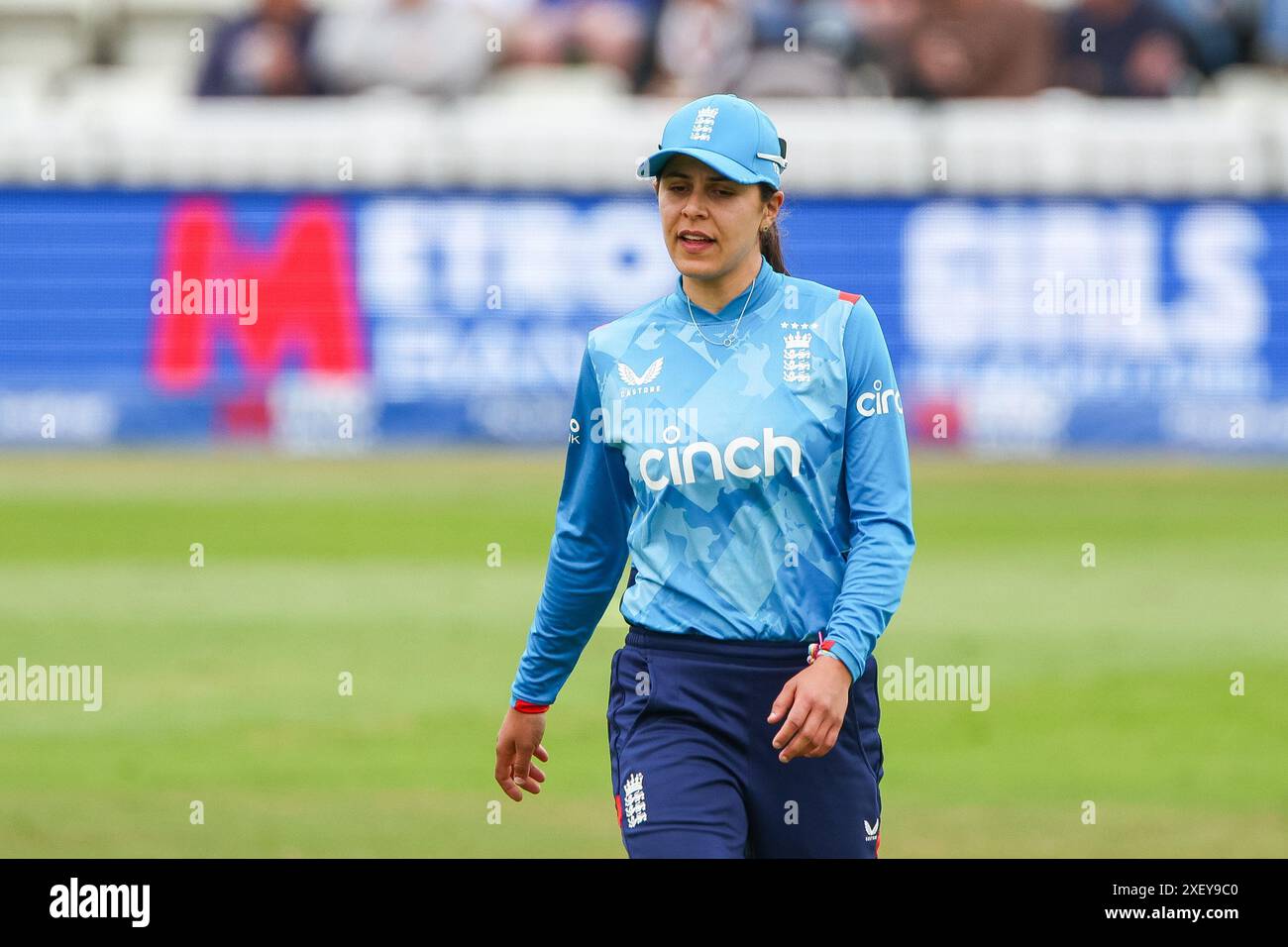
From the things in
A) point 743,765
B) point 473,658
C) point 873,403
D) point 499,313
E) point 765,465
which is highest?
point 499,313

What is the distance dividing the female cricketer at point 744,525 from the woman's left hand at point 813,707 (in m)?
0.07

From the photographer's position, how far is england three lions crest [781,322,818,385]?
4672 mm

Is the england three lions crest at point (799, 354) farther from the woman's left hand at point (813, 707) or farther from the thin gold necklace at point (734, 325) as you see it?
the woman's left hand at point (813, 707)

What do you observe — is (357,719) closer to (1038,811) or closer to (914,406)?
(1038,811)

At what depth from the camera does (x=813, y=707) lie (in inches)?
172

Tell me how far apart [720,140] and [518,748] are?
1.54 m

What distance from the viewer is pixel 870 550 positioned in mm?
4555

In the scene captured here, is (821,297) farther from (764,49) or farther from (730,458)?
(764,49)

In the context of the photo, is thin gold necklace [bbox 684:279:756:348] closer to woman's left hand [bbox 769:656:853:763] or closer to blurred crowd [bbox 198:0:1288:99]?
woman's left hand [bbox 769:656:853:763]

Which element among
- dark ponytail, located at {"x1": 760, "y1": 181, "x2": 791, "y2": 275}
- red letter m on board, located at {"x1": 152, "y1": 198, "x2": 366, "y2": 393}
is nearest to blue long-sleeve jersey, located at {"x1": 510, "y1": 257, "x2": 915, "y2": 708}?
dark ponytail, located at {"x1": 760, "y1": 181, "x2": 791, "y2": 275}

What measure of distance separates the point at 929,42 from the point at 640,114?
10.2 feet

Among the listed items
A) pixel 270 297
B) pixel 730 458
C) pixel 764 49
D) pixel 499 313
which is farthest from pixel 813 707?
pixel 764 49

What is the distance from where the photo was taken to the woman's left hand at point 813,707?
4375mm

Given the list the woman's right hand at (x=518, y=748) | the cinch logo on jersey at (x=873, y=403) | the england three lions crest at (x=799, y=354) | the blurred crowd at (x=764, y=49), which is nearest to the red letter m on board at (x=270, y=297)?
the blurred crowd at (x=764, y=49)
